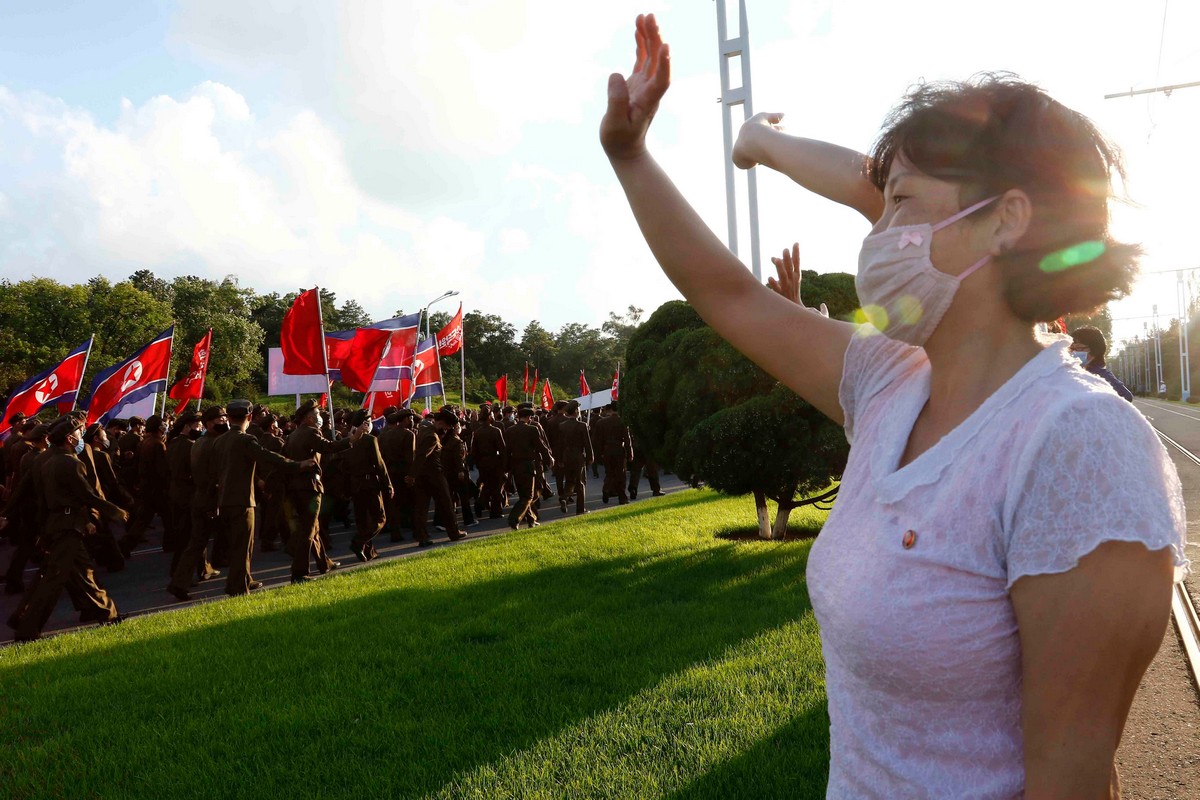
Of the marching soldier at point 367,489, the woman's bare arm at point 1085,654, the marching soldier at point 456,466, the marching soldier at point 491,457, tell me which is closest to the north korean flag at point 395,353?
the marching soldier at point 491,457

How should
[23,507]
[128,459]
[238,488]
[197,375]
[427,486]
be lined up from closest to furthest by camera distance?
1. [238,488]
2. [23,507]
3. [427,486]
4. [128,459]
5. [197,375]

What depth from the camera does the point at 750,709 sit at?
17.1 ft

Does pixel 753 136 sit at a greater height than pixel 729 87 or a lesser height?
lesser

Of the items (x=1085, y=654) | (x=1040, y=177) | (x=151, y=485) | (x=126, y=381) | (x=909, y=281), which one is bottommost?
(x=151, y=485)

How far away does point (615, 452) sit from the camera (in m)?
20.2

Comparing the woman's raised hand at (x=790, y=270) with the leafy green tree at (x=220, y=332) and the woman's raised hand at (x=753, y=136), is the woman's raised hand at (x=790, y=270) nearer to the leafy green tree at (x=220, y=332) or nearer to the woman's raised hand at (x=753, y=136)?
the woman's raised hand at (x=753, y=136)

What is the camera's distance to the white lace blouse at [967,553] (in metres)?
0.96

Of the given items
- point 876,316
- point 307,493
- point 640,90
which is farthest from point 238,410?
point 876,316

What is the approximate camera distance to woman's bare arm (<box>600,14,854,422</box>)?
1.58m

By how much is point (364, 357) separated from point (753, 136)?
16.7 metres

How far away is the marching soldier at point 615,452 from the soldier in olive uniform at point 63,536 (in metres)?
12.0

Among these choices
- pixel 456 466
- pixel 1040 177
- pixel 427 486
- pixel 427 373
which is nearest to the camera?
pixel 1040 177

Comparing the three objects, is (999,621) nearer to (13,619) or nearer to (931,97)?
(931,97)

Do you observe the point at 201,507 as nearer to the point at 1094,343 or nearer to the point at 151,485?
the point at 151,485
